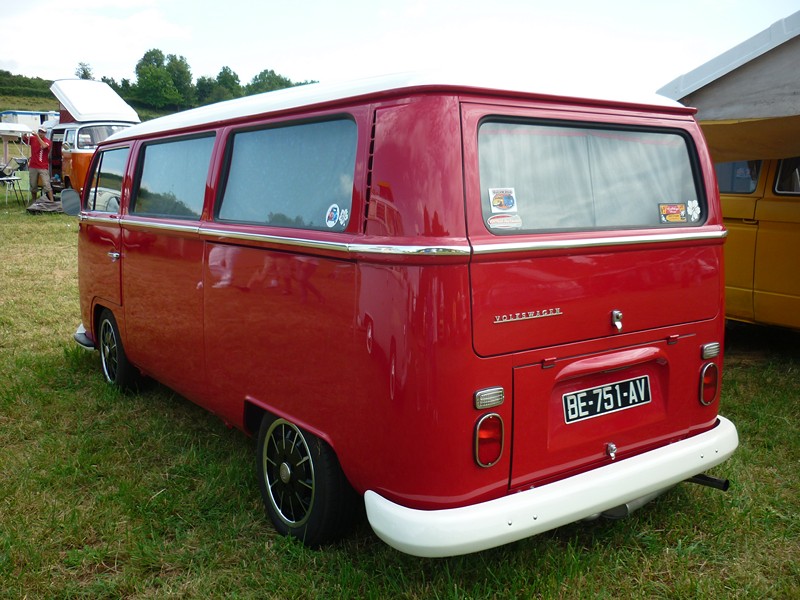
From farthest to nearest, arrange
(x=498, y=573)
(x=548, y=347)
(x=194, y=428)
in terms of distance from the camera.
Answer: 1. (x=194, y=428)
2. (x=498, y=573)
3. (x=548, y=347)

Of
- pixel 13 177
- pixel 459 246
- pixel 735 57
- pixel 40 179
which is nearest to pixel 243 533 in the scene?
pixel 459 246

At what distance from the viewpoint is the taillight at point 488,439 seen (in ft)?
8.04

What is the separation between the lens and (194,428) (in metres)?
4.52

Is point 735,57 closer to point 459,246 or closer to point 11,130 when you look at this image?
point 459,246

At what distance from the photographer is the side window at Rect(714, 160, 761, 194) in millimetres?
5859

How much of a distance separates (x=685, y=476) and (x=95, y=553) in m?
2.59

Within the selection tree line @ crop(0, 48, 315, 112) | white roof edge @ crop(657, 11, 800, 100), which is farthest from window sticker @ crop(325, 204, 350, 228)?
tree line @ crop(0, 48, 315, 112)

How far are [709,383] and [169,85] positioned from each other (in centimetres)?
9312

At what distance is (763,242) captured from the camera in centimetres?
569

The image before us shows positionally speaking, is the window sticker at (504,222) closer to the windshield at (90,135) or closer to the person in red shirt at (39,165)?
the windshield at (90,135)

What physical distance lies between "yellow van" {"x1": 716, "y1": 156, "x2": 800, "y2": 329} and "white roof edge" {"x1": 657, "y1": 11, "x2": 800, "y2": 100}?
0.92 metres

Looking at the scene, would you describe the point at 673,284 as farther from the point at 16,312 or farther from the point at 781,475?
the point at 16,312

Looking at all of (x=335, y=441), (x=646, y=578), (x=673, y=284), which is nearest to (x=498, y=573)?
(x=646, y=578)

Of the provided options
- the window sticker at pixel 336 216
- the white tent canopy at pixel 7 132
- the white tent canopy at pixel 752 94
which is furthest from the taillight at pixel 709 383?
the white tent canopy at pixel 7 132
